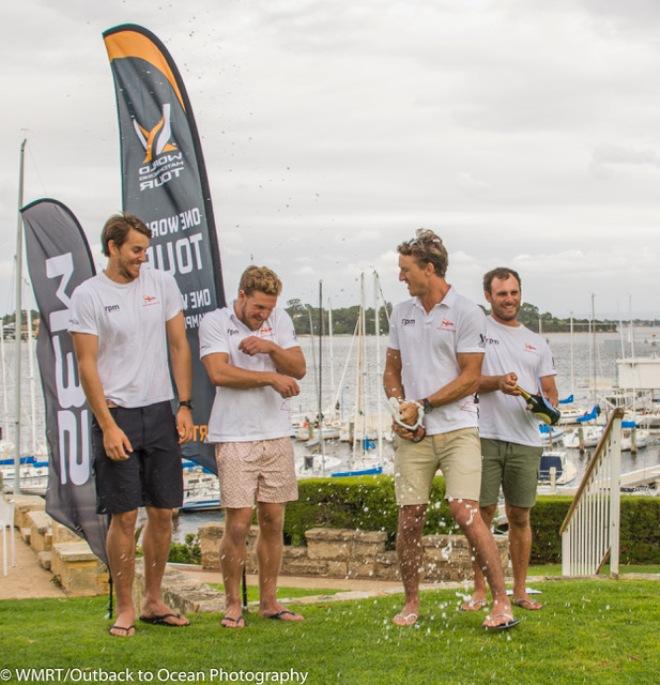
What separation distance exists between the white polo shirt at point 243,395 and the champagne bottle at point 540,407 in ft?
4.74

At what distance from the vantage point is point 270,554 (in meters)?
6.23

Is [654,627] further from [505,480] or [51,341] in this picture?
[51,341]

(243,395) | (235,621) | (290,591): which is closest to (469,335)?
(243,395)

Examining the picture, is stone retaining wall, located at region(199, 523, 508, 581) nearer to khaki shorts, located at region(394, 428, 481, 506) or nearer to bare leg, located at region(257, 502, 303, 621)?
bare leg, located at region(257, 502, 303, 621)

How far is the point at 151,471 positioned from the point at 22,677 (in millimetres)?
1363

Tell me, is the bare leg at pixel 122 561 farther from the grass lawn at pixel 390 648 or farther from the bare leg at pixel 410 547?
the bare leg at pixel 410 547

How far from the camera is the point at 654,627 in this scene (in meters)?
5.82

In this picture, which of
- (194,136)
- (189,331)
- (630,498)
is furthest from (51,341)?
(630,498)

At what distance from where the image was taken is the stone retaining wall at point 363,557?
1309cm

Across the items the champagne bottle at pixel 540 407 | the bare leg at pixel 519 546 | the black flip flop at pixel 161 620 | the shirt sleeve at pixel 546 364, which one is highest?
the shirt sleeve at pixel 546 364

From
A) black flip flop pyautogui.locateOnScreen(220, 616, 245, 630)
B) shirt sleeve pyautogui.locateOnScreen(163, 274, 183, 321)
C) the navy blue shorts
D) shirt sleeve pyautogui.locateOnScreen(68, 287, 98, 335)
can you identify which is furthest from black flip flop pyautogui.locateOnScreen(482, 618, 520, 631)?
shirt sleeve pyautogui.locateOnScreen(68, 287, 98, 335)

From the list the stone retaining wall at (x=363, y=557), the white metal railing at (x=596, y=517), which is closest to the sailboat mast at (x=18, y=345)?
the stone retaining wall at (x=363, y=557)

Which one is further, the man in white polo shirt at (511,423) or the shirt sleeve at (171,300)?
the man in white polo shirt at (511,423)

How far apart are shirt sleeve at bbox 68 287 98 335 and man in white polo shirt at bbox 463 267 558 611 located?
232 centimetres
